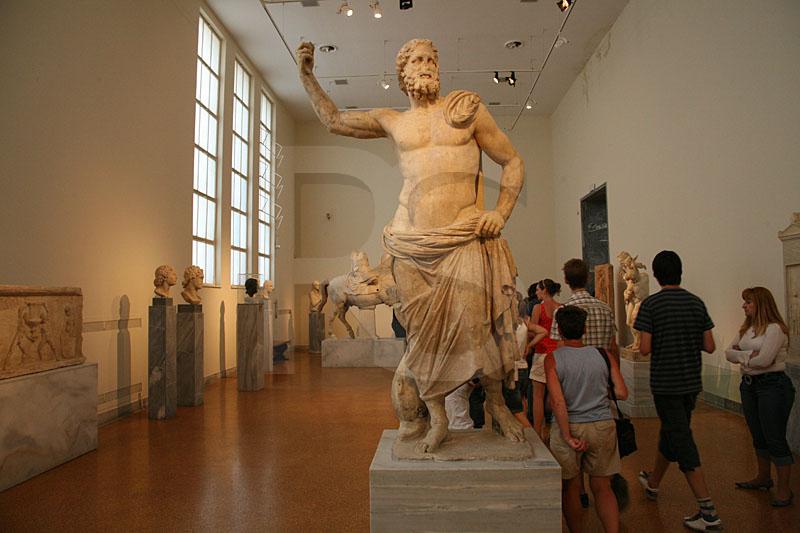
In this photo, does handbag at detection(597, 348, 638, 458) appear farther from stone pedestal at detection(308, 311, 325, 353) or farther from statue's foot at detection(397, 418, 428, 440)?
stone pedestal at detection(308, 311, 325, 353)

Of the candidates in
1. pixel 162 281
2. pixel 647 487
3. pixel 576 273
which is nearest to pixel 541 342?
pixel 576 273

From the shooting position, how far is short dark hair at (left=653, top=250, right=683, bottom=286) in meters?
3.47

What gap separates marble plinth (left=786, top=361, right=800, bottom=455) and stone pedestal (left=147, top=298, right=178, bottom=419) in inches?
246

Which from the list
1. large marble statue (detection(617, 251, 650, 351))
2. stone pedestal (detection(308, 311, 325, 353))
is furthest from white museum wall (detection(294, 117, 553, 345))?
large marble statue (detection(617, 251, 650, 351))

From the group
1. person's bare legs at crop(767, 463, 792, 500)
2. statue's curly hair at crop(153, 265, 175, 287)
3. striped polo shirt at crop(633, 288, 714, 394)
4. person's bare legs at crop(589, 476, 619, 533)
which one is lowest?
person's bare legs at crop(767, 463, 792, 500)

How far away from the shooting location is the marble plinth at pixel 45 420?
421 centimetres

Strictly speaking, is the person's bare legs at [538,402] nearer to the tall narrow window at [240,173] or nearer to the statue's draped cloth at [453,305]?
the statue's draped cloth at [453,305]

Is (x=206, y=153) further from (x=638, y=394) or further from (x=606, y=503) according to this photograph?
(x=606, y=503)

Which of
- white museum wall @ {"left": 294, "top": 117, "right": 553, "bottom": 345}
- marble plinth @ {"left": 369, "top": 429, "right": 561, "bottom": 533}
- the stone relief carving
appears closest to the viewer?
marble plinth @ {"left": 369, "top": 429, "right": 561, "bottom": 533}

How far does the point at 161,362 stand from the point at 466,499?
Answer: 5180 millimetres

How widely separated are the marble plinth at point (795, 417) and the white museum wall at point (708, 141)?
1.26 metres

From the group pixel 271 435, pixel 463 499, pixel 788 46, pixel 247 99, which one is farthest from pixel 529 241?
pixel 463 499

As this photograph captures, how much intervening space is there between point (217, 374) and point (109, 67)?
5557 mm

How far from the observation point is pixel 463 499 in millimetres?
2594
